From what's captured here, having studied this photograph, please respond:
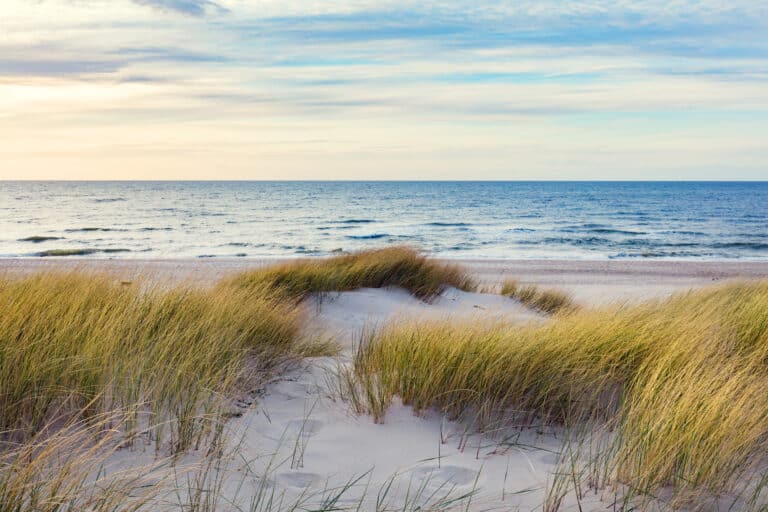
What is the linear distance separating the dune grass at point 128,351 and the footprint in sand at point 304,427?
42 cm

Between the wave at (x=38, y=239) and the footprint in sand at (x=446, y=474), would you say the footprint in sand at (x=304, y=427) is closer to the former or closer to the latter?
the footprint in sand at (x=446, y=474)

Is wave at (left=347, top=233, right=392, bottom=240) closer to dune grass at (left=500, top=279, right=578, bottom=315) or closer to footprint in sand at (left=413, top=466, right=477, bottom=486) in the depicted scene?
dune grass at (left=500, top=279, right=578, bottom=315)

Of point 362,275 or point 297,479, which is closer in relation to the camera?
point 297,479

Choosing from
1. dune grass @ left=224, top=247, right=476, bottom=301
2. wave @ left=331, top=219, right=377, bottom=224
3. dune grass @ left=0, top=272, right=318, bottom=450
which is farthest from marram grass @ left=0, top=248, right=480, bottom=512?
wave @ left=331, top=219, right=377, bottom=224

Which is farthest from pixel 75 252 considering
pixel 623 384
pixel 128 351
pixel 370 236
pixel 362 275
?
pixel 623 384

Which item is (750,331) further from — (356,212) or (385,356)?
(356,212)

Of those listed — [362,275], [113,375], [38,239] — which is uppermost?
[113,375]

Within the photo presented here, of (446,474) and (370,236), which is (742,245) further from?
(446,474)

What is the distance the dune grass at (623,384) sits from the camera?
2.71 metres

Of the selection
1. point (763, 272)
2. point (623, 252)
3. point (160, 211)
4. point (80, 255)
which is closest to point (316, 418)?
point (763, 272)

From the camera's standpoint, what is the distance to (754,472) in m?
2.76

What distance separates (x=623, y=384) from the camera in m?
3.84

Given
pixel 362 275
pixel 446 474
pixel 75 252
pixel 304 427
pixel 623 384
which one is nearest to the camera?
pixel 446 474

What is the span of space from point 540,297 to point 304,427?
7.91 m
